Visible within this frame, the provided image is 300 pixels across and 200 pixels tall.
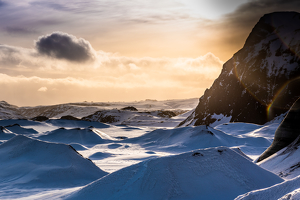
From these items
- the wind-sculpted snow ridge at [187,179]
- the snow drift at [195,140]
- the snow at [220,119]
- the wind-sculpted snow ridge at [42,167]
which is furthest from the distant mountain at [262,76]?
the wind-sculpted snow ridge at [42,167]

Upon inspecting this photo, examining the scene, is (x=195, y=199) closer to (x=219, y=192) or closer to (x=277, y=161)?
(x=219, y=192)

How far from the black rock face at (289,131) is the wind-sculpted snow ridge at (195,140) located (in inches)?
537

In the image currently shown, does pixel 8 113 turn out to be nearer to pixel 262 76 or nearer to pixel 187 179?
pixel 262 76

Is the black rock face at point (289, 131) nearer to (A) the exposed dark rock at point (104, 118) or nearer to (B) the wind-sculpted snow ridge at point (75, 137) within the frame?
(B) the wind-sculpted snow ridge at point (75, 137)

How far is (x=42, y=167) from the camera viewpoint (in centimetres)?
1405

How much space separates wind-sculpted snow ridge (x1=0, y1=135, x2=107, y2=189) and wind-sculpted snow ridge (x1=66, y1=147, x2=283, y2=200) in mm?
3927

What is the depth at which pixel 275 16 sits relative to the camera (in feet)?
160

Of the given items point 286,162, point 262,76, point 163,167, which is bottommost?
point 286,162

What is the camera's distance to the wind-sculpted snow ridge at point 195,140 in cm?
2845

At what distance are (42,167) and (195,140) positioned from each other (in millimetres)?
19273

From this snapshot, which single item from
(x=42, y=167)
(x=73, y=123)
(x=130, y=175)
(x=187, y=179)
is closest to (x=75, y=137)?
(x=73, y=123)

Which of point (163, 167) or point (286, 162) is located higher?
point (163, 167)

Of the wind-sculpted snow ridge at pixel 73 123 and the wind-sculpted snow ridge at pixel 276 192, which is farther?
the wind-sculpted snow ridge at pixel 73 123

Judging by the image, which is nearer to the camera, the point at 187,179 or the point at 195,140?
the point at 187,179
